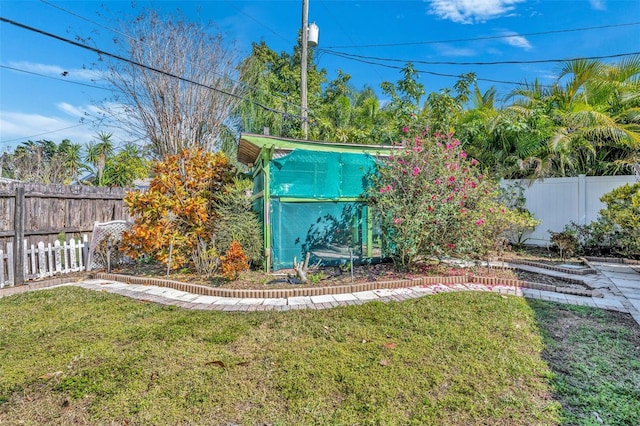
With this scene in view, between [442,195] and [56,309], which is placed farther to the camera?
[442,195]

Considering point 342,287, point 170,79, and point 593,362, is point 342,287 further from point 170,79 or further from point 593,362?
point 170,79

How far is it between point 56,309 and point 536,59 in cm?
1324

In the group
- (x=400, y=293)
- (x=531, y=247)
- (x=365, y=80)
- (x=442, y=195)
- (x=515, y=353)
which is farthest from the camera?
(x=365, y=80)

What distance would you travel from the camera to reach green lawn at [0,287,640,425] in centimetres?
205

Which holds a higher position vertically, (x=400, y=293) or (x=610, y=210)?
(x=610, y=210)

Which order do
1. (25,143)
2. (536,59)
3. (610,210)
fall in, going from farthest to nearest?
(25,143)
(536,59)
(610,210)

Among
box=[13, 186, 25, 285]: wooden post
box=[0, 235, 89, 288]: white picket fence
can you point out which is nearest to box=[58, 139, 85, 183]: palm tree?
box=[0, 235, 89, 288]: white picket fence

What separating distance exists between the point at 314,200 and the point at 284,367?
381 centimetres

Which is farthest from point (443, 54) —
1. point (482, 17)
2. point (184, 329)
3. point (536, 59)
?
Result: point (184, 329)

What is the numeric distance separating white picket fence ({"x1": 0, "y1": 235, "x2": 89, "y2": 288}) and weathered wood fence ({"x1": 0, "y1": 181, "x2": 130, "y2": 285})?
0.12 metres

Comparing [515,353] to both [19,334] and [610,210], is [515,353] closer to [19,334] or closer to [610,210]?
[19,334]

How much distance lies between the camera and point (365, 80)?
16453mm

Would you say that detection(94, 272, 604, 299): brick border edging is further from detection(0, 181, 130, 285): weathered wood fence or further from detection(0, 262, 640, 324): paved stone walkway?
detection(0, 181, 130, 285): weathered wood fence

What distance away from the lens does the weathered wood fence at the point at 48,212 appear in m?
A: 5.42
